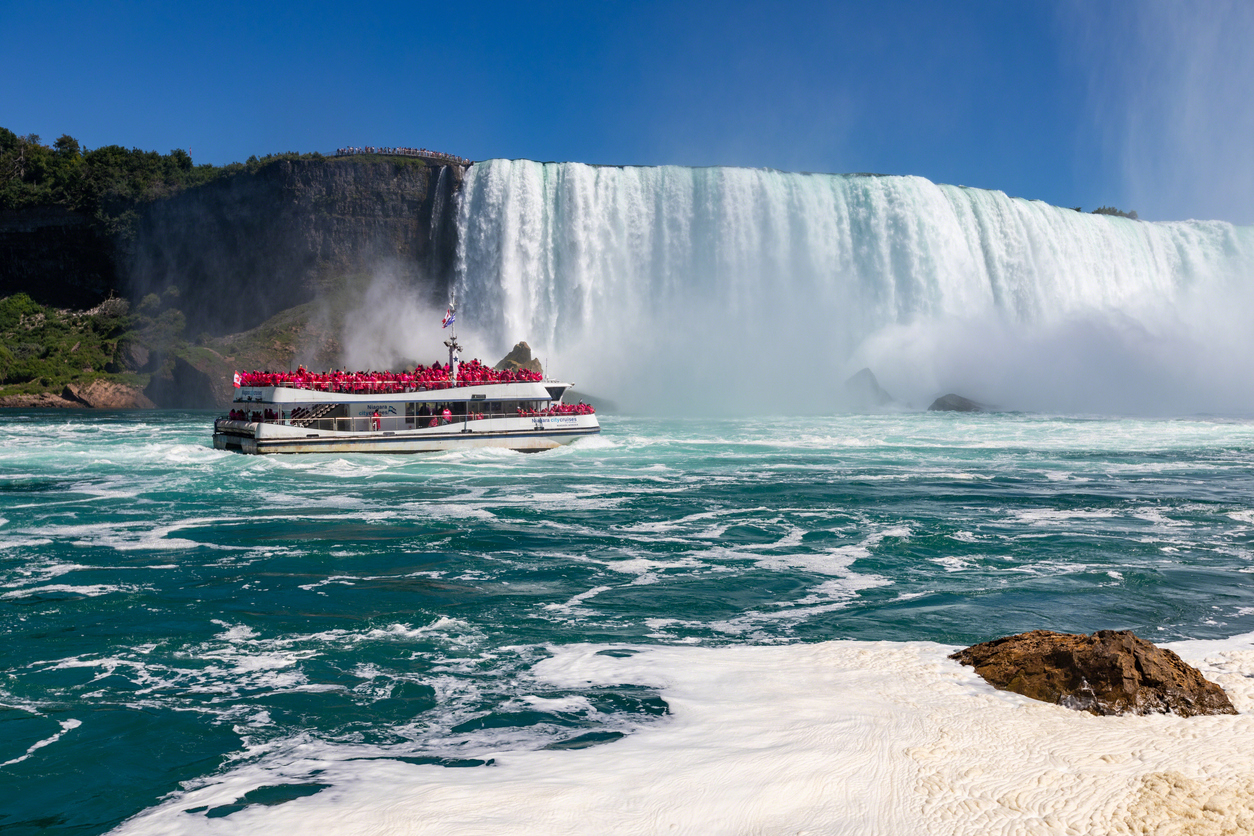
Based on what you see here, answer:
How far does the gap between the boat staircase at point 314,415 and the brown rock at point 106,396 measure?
3906 cm

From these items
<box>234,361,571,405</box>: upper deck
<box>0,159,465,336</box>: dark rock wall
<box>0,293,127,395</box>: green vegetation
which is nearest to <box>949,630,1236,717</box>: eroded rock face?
<box>234,361,571,405</box>: upper deck

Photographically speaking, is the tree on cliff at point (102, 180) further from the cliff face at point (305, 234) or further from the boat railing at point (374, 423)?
the boat railing at point (374, 423)

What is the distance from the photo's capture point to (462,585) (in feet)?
39.7

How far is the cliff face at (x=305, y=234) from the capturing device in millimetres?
69438

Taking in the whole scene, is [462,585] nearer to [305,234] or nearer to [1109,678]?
[1109,678]

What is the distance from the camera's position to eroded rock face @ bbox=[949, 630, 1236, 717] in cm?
610

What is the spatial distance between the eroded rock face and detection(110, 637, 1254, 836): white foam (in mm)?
147

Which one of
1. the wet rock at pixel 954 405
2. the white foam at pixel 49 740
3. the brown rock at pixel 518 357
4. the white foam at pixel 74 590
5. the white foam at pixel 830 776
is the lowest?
the white foam at pixel 49 740

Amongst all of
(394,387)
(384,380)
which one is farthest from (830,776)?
(384,380)

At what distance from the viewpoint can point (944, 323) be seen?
6191cm

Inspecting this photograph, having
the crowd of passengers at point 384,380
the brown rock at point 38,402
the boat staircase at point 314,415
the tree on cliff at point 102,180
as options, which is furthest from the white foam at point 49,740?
the tree on cliff at point 102,180

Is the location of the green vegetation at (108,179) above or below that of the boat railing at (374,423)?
above

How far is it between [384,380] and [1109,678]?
26.9 m

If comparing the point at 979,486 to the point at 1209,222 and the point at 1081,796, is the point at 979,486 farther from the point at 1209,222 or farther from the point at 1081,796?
the point at 1209,222
